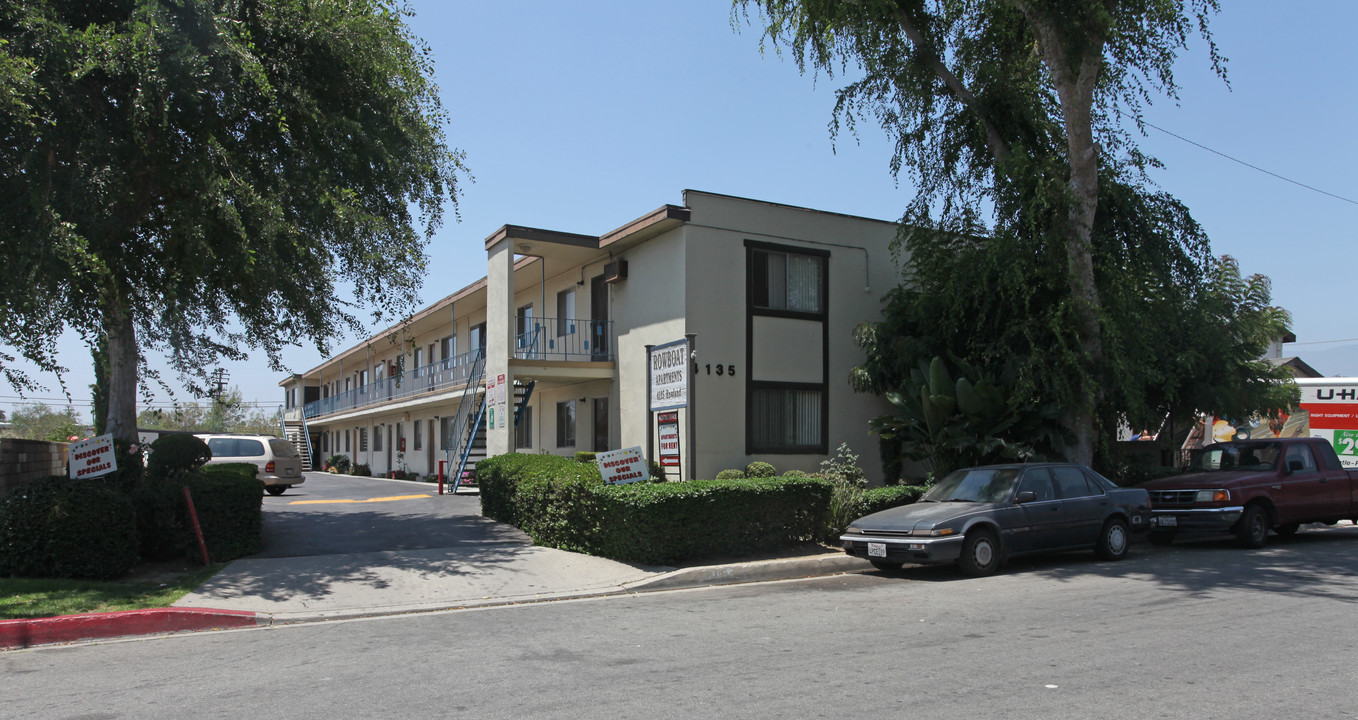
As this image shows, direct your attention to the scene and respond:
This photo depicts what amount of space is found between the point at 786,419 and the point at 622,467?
218 inches

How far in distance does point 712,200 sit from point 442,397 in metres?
12.6

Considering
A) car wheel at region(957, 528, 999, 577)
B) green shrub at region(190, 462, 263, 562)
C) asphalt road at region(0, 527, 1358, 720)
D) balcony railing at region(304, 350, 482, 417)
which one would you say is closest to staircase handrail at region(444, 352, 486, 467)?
balcony railing at region(304, 350, 482, 417)

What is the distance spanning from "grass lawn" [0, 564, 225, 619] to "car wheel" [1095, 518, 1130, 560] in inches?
446

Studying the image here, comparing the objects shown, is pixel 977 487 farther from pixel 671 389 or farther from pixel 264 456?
pixel 264 456

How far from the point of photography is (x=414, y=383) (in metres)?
30.0

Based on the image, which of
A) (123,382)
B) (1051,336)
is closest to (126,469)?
(123,382)

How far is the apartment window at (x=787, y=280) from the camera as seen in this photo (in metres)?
17.0

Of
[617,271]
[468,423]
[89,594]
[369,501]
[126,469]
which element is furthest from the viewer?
[468,423]

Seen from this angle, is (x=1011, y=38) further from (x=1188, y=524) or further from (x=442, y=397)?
(x=442, y=397)

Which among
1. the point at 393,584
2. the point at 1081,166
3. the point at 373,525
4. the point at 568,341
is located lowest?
the point at 393,584

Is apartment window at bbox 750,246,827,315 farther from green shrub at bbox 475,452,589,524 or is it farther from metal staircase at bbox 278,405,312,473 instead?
metal staircase at bbox 278,405,312,473

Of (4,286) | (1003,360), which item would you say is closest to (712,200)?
(1003,360)

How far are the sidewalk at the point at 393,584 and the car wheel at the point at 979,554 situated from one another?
62.1 inches

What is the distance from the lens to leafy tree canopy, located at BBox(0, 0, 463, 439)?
10.8 metres
